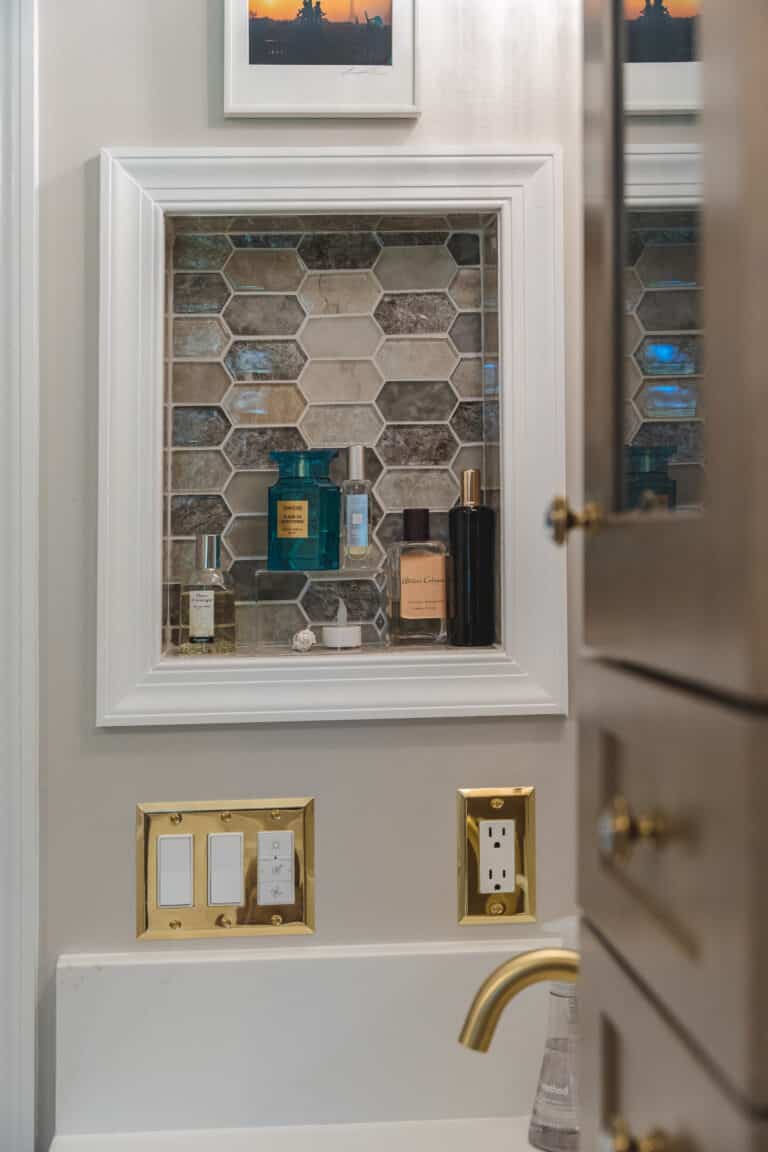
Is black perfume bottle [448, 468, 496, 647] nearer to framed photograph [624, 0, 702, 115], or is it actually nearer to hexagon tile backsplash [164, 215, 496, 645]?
hexagon tile backsplash [164, 215, 496, 645]

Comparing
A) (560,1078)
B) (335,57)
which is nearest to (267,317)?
(335,57)

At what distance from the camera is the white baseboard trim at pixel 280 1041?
103cm

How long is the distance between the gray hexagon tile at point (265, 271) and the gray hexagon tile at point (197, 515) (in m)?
0.23

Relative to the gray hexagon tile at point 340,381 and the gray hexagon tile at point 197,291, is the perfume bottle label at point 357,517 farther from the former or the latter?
the gray hexagon tile at point 197,291

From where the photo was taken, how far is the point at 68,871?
3.43 feet

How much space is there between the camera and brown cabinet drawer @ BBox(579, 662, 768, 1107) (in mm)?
359

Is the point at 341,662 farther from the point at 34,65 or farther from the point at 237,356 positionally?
the point at 34,65

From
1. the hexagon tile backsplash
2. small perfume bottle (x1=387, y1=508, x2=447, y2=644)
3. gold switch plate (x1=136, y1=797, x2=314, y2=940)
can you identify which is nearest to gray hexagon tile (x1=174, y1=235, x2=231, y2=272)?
the hexagon tile backsplash

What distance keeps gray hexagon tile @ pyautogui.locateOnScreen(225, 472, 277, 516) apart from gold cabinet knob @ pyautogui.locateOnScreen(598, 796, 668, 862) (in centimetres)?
74

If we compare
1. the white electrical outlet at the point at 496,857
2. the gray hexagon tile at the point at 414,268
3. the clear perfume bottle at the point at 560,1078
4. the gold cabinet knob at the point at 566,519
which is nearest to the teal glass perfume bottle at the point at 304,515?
the gray hexagon tile at the point at 414,268

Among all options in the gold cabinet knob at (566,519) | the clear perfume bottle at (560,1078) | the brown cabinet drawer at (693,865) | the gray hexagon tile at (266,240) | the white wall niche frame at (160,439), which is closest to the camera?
the brown cabinet drawer at (693,865)

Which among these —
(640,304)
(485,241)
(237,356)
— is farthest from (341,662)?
(640,304)

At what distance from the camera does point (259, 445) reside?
46.3 inches

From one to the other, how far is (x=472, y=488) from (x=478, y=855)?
0.37 metres
